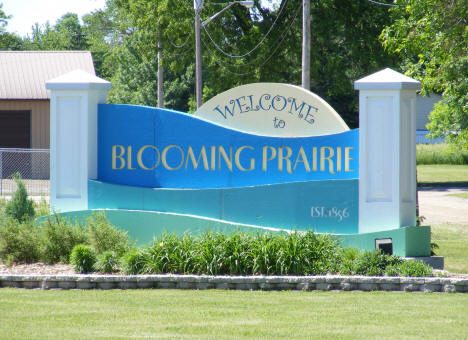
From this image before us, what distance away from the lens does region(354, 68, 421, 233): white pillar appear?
1126 centimetres

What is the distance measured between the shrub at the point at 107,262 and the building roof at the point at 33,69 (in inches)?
1029

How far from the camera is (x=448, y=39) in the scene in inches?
735

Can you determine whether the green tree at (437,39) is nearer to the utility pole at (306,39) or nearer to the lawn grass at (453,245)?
the utility pole at (306,39)

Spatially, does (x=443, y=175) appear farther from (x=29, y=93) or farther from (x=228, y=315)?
(x=228, y=315)

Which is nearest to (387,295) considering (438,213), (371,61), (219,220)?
(219,220)

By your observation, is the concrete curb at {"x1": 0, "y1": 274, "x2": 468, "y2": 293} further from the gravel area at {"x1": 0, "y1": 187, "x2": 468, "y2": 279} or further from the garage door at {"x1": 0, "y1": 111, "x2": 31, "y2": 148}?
the garage door at {"x1": 0, "y1": 111, "x2": 31, "y2": 148}

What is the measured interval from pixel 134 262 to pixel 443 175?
35.9m

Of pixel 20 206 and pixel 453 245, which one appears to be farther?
pixel 453 245

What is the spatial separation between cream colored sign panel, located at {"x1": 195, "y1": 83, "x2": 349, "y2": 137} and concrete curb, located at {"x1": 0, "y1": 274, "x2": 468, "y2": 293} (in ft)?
11.0

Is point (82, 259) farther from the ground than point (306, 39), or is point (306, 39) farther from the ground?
point (306, 39)

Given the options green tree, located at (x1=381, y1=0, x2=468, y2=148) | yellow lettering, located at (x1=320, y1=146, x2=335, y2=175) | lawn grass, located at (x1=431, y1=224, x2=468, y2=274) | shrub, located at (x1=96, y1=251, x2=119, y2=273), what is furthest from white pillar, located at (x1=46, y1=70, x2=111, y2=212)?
green tree, located at (x1=381, y1=0, x2=468, y2=148)

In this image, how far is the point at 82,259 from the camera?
10.3 metres

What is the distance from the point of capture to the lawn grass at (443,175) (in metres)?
37.6

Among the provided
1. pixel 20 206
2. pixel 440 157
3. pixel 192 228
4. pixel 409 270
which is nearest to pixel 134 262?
pixel 192 228
